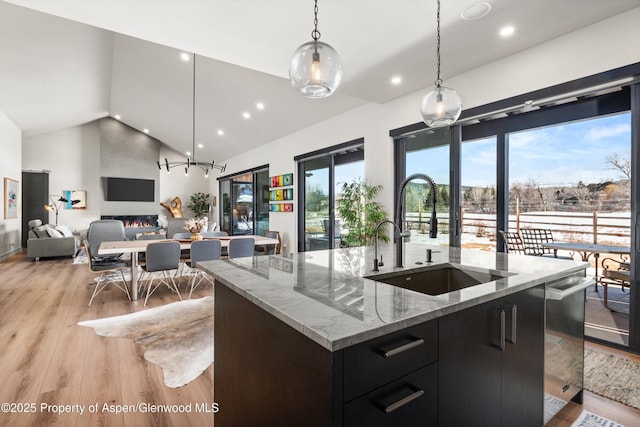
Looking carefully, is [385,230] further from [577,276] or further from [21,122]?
[21,122]

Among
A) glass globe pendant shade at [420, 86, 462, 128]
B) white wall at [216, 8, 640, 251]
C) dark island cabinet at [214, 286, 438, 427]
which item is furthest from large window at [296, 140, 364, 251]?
dark island cabinet at [214, 286, 438, 427]

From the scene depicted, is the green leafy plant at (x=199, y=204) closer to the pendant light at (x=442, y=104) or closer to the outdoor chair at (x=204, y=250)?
the outdoor chair at (x=204, y=250)

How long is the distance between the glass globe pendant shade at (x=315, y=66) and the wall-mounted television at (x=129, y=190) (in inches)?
402

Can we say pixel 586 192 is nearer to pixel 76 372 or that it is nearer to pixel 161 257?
pixel 76 372

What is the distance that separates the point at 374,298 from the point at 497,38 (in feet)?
9.48

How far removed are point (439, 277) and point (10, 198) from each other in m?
9.32

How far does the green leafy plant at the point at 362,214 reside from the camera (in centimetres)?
454

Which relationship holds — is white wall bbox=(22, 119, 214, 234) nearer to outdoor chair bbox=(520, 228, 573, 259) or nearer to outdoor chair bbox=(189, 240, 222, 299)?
outdoor chair bbox=(189, 240, 222, 299)

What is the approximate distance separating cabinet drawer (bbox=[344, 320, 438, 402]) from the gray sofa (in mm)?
8632

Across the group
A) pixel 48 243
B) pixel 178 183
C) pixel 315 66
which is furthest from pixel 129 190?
pixel 315 66

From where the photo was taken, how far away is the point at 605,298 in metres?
3.24

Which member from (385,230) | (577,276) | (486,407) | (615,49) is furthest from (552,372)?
(385,230)

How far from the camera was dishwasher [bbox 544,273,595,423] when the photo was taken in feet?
5.16

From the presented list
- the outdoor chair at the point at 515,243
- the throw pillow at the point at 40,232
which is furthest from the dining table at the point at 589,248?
the throw pillow at the point at 40,232
